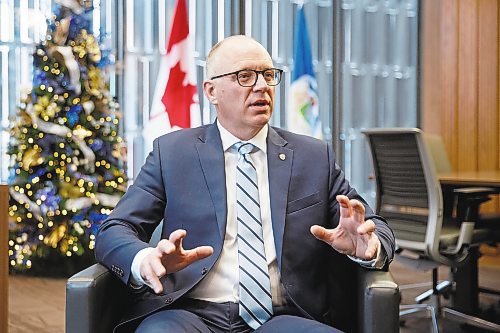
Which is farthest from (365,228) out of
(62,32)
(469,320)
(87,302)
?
(62,32)

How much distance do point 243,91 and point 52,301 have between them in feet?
10.2

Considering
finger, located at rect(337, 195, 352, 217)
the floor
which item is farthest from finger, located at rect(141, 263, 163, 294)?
the floor

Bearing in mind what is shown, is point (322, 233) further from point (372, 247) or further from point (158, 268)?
point (158, 268)

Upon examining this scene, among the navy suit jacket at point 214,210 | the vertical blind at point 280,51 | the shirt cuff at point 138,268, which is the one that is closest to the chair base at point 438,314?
the navy suit jacket at point 214,210

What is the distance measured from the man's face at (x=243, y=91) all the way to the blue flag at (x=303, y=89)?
452cm

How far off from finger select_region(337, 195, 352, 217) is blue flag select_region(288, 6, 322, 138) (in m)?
4.87

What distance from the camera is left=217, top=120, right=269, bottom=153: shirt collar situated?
2044mm

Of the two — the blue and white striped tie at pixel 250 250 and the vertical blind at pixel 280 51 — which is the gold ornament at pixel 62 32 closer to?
the vertical blind at pixel 280 51

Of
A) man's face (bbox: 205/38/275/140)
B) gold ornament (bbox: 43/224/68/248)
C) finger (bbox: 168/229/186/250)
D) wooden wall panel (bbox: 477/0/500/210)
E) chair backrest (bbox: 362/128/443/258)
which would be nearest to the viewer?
finger (bbox: 168/229/186/250)

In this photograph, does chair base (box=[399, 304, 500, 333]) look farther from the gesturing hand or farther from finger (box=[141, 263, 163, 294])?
finger (box=[141, 263, 163, 294])

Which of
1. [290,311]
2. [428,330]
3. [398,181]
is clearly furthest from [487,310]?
[290,311]

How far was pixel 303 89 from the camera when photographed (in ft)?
21.8

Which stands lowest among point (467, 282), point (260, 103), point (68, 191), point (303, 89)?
point (467, 282)

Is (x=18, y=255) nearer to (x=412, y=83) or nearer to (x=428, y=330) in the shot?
(x=428, y=330)
